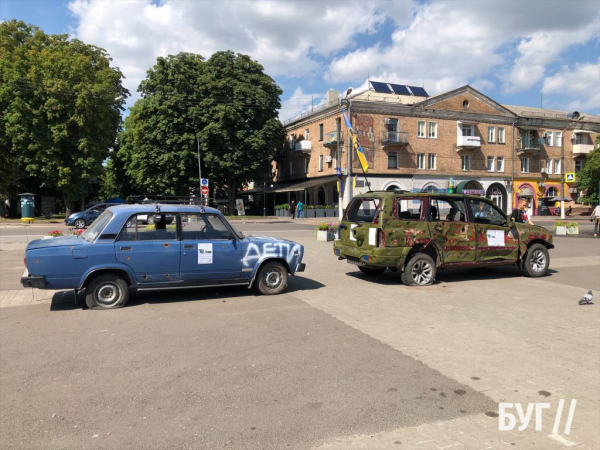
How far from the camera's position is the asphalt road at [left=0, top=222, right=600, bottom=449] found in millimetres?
3490

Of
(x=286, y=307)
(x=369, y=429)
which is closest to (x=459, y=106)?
(x=286, y=307)

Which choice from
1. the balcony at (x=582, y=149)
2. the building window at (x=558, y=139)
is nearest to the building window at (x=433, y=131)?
the building window at (x=558, y=139)

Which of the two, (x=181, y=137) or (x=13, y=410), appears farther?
(x=181, y=137)

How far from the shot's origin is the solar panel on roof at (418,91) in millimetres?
50719

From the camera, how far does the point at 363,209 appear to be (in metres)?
9.62

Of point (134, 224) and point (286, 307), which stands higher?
point (134, 224)

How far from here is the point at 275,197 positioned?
55062mm

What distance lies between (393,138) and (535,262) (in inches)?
1314

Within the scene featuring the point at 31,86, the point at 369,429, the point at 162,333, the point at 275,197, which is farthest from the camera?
the point at 275,197

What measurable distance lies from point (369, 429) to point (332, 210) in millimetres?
40537

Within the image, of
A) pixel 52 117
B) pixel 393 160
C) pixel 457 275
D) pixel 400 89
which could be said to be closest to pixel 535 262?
Result: pixel 457 275

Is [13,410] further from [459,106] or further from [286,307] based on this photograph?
[459,106]

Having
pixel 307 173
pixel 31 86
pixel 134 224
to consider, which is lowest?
pixel 134 224

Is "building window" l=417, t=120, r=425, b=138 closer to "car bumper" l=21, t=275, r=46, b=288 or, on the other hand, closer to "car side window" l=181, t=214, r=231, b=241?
"car side window" l=181, t=214, r=231, b=241
